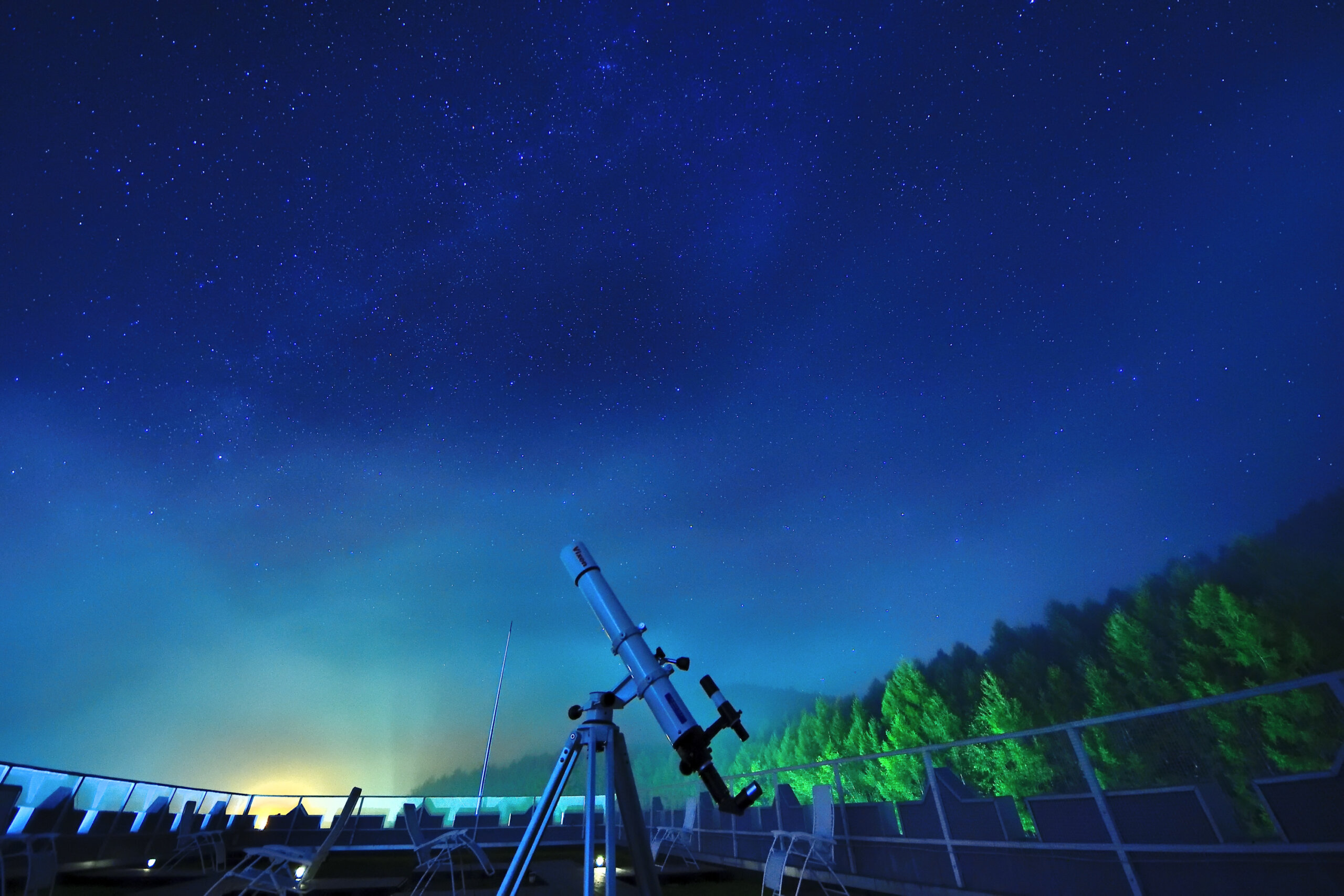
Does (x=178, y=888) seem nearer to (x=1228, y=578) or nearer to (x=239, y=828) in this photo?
(x=239, y=828)

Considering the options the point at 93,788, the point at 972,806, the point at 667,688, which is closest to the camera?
the point at 667,688

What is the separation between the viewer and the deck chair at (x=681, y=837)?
36.7ft

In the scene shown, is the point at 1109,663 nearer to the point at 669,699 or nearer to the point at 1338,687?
the point at 1338,687

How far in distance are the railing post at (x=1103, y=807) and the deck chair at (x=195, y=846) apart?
1514 centimetres

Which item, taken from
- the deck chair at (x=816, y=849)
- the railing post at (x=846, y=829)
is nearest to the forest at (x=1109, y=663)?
the railing post at (x=846, y=829)

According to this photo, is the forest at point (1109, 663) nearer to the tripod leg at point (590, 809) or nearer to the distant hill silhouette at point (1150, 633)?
the distant hill silhouette at point (1150, 633)

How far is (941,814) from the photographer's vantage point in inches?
283

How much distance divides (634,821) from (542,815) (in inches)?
23.8

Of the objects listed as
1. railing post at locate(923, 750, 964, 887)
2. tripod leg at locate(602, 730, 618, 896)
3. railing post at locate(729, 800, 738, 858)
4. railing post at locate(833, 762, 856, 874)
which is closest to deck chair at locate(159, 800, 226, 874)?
railing post at locate(729, 800, 738, 858)

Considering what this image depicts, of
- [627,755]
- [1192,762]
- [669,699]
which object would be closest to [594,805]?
[627,755]

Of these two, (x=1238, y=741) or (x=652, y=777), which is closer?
(x=1238, y=741)

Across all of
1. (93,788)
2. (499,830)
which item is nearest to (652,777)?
(499,830)

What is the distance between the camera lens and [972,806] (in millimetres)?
6848

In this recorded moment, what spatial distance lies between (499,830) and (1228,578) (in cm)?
4141
